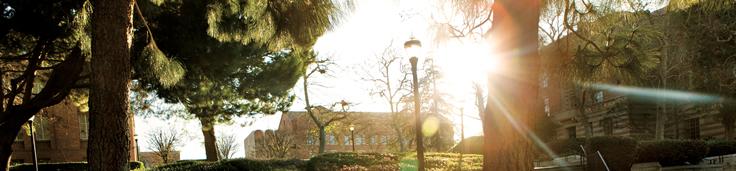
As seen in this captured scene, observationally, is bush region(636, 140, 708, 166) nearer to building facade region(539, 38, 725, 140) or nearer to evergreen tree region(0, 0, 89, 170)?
building facade region(539, 38, 725, 140)

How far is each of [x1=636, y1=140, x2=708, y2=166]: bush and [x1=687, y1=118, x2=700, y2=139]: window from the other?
50.2 ft

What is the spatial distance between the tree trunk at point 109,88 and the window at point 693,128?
35.7 metres

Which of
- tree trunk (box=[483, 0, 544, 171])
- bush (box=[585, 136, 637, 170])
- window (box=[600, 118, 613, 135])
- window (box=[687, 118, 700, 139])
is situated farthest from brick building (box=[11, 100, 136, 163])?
window (box=[687, 118, 700, 139])

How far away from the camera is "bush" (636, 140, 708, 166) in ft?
59.8

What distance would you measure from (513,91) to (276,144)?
42.9 meters

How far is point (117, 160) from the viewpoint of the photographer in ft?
16.3

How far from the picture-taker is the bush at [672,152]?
1822 centimetres

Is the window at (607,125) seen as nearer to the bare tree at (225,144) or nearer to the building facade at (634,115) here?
the building facade at (634,115)

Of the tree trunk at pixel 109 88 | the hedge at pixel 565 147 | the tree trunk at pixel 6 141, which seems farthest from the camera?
the hedge at pixel 565 147

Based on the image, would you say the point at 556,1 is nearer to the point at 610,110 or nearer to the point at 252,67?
the point at 252,67

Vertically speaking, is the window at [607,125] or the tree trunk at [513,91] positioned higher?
the tree trunk at [513,91]

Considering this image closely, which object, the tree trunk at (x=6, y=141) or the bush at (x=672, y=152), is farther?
the bush at (x=672, y=152)

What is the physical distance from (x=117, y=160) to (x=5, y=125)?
39.5 ft

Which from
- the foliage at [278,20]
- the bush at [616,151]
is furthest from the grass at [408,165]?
the foliage at [278,20]
